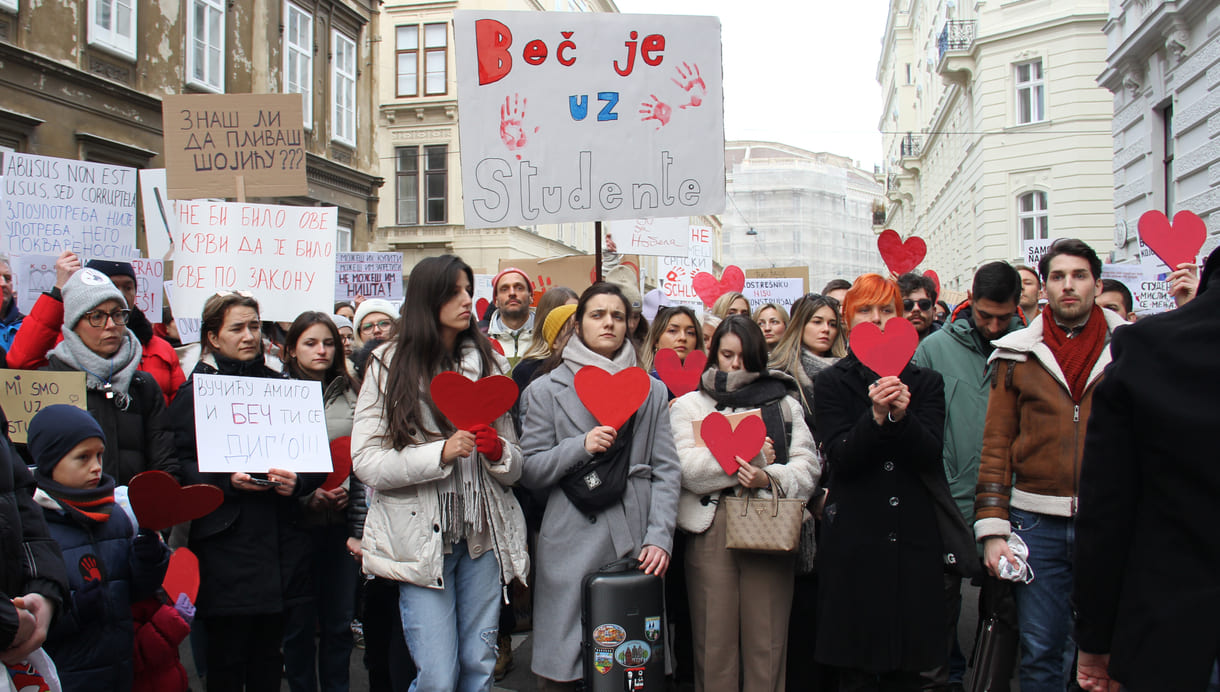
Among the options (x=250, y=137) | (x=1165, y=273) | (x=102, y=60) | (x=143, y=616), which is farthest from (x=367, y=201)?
(x=143, y=616)

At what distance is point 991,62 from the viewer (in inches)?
1001

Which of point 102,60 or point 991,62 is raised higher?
point 991,62

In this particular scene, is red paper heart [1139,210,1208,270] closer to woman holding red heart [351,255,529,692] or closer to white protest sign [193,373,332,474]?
woman holding red heart [351,255,529,692]

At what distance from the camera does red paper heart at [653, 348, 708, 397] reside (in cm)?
451

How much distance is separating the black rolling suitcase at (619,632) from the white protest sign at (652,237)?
765 cm

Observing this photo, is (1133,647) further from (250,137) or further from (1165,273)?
(1165,273)

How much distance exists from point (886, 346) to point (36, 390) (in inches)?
141

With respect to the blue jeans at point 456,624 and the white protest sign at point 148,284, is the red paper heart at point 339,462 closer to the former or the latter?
the blue jeans at point 456,624

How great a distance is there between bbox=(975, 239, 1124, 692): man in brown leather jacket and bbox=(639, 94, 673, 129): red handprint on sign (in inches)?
76.4

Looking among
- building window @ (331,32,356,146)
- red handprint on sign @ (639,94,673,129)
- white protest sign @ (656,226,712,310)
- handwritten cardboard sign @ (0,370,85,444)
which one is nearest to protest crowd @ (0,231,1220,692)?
handwritten cardboard sign @ (0,370,85,444)

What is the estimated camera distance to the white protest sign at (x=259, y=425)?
3.76 meters

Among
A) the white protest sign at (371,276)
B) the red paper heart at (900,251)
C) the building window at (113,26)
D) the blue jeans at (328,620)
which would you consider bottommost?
the blue jeans at (328,620)

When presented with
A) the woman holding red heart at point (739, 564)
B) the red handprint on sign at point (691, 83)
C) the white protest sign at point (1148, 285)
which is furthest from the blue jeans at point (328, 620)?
the white protest sign at point (1148, 285)

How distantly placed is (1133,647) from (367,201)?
19.9 meters
